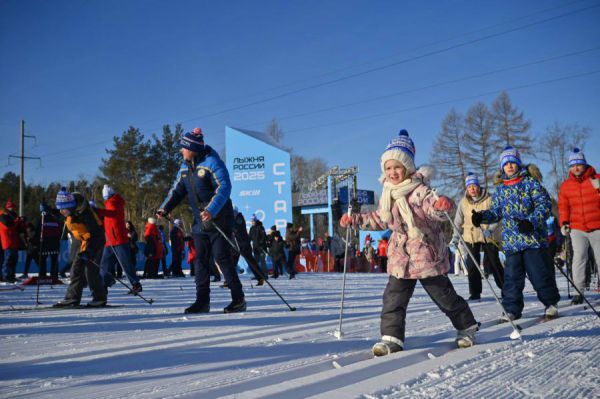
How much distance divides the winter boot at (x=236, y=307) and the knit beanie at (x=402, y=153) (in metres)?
2.59

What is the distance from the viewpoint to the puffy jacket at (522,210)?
14.6 ft

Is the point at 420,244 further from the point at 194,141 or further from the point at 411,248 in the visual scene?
the point at 194,141

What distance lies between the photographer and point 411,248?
3.13 m

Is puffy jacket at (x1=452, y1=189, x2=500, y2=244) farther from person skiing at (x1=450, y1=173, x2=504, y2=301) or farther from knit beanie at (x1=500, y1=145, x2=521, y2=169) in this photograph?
knit beanie at (x1=500, y1=145, x2=521, y2=169)

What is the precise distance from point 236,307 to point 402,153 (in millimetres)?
2850

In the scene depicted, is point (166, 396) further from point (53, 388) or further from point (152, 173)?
point (152, 173)

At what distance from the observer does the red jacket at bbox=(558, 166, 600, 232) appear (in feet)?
19.0

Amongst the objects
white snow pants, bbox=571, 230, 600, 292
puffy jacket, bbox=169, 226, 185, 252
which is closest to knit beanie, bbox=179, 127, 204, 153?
white snow pants, bbox=571, 230, 600, 292

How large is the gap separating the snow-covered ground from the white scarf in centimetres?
75

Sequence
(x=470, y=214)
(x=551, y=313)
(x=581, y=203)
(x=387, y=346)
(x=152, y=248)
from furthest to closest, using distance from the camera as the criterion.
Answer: (x=152, y=248), (x=470, y=214), (x=581, y=203), (x=551, y=313), (x=387, y=346)

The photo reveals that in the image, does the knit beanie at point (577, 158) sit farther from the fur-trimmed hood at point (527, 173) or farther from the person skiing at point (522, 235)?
the person skiing at point (522, 235)

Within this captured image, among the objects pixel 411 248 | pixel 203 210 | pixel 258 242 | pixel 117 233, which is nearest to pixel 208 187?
pixel 203 210

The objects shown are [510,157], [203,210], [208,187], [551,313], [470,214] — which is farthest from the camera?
[470,214]

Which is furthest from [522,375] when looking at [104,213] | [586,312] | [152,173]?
[152,173]
